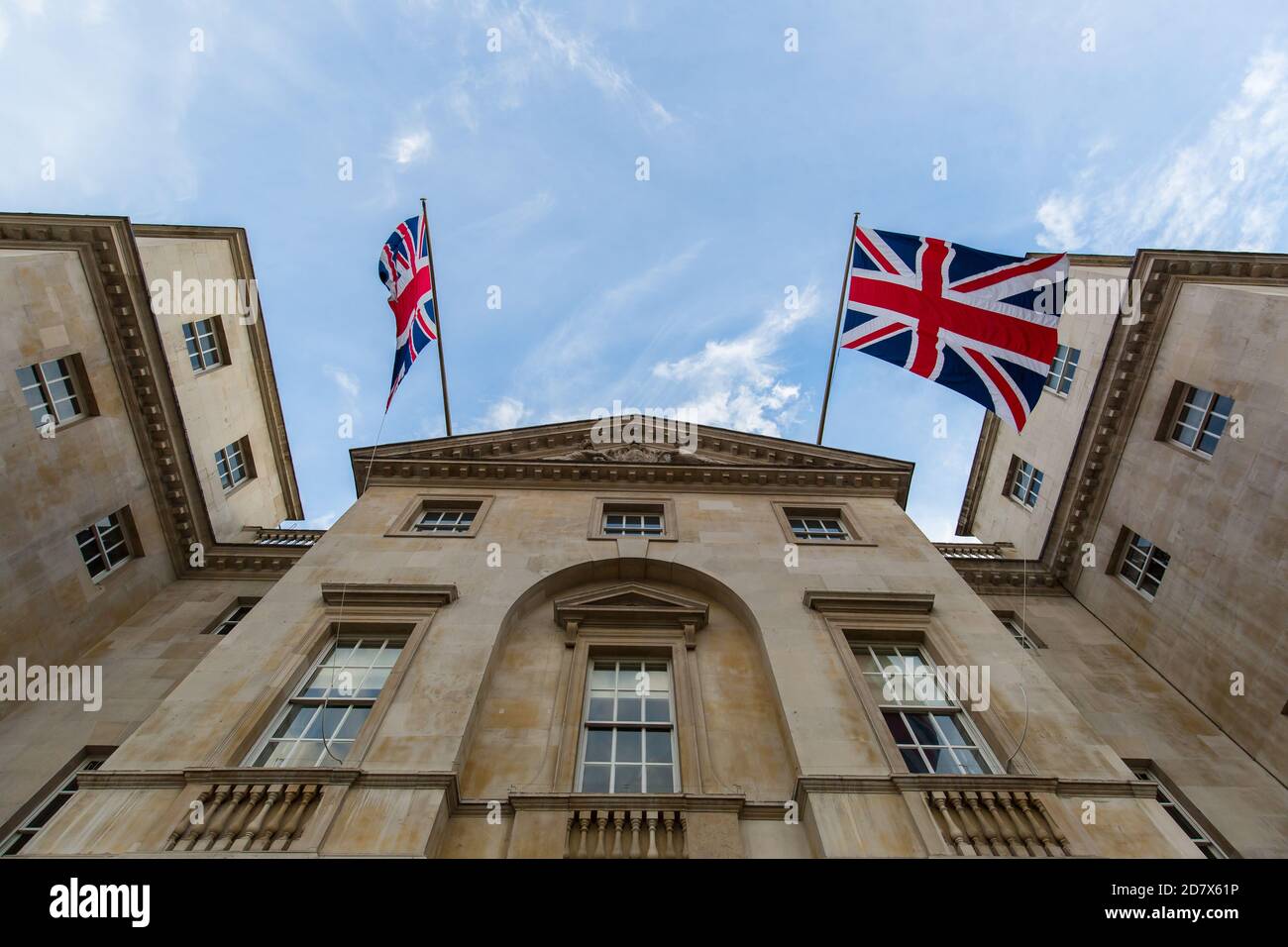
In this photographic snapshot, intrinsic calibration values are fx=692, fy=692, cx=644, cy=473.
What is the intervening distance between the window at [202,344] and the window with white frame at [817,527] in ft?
69.3

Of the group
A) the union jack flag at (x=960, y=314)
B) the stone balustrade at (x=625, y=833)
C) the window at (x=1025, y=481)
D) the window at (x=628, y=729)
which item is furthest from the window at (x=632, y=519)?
the window at (x=1025, y=481)

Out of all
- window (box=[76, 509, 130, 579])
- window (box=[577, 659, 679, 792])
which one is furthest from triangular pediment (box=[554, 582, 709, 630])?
window (box=[76, 509, 130, 579])

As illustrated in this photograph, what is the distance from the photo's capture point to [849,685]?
12.6 m

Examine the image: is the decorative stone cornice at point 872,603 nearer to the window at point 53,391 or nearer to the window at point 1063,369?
the window at point 1063,369

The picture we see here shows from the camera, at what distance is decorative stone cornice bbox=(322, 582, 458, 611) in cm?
1447

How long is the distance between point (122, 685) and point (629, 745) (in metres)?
13.9

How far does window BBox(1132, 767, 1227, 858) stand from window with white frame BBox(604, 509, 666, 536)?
38.5ft

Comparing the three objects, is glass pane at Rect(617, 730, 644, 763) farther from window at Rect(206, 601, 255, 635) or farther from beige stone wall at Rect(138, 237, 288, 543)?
beige stone wall at Rect(138, 237, 288, 543)

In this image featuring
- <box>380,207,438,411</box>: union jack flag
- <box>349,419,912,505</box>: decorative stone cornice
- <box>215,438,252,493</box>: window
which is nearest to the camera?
<box>380,207,438,411</box>: union jack flag

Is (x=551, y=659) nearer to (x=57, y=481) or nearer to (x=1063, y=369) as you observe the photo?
(x=57, y=481)

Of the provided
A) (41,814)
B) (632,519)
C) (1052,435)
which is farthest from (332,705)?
(1052,435)
